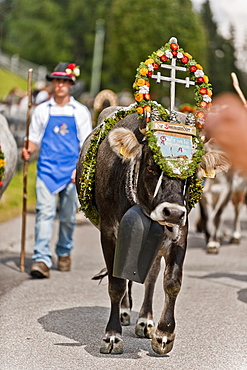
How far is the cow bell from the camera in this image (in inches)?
223

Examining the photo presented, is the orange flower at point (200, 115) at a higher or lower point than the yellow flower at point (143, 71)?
lower

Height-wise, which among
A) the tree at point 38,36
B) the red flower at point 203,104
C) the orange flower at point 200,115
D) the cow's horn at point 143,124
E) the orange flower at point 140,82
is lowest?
the cow's horn at point 143,124

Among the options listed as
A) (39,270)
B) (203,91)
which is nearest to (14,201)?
(39,270)

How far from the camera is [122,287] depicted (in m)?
6.20

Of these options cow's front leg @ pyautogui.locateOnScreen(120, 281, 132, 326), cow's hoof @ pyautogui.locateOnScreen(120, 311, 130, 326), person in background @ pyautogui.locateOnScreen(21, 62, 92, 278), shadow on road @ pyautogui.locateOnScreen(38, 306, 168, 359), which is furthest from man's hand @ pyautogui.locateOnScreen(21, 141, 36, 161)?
cow's hoof @ pyautogui.locateOnScreen(120, 311, 130, 326)

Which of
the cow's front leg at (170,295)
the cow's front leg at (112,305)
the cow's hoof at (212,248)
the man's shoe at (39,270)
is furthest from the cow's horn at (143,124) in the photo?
the cow's hoof at (212,248)

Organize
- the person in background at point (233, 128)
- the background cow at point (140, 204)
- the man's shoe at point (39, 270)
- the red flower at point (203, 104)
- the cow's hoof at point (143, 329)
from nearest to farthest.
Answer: the person in background at point (233, 128)
the background cow at point (140, 204)
the red flower at point (203, 104)
the cow's hoof at point (143, 329)
the man's shoe at point (39, 270)

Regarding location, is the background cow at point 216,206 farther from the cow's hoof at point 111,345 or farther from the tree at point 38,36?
the tree at point 38,36

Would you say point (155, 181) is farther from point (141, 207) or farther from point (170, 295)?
point (170, 295)

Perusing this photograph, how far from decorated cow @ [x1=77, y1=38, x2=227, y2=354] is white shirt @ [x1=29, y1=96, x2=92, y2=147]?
9.53 ft

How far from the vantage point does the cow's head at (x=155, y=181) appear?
5379mm

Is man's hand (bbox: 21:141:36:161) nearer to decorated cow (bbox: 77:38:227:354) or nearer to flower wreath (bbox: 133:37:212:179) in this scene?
decorated cow (bbox: 77:38:227:354)

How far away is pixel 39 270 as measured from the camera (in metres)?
8.82

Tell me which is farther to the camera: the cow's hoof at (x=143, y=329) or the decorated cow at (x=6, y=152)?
the decorated cow at (x=6, y=152)
